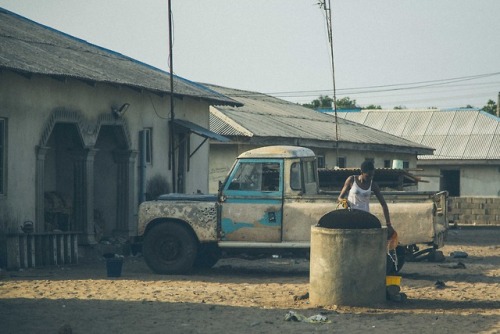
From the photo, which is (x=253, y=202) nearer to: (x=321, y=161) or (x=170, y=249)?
(x=170, y=249)

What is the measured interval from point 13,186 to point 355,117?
36.3 metres

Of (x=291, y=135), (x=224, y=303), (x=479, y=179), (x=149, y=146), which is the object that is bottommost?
(x=224, y=303)

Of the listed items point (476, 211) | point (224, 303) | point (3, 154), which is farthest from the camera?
point (476, 211)

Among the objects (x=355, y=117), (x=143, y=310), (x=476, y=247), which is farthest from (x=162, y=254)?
(x=355, y=117)

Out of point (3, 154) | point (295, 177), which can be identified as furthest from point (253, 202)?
point (3, 154)

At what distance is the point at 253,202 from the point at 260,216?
0.26 meters

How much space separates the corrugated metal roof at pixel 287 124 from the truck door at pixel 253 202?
9.81m

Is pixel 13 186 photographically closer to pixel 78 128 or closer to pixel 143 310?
pixel 78 128

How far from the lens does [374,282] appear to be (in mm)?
12523

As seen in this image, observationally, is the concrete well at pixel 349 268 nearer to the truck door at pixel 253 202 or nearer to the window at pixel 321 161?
the truck door at pixel 253 202

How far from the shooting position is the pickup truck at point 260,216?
16.1 meters

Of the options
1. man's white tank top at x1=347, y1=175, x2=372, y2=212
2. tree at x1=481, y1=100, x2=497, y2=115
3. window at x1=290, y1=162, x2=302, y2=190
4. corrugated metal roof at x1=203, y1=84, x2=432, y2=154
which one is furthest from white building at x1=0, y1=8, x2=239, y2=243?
tree at x1=481, y1=100, x2=497, y2=115

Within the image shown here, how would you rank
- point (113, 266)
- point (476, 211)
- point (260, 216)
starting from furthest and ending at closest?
point (476, 211) → point (260, 216) → point (113, 266)

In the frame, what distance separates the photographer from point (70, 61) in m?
21.1
